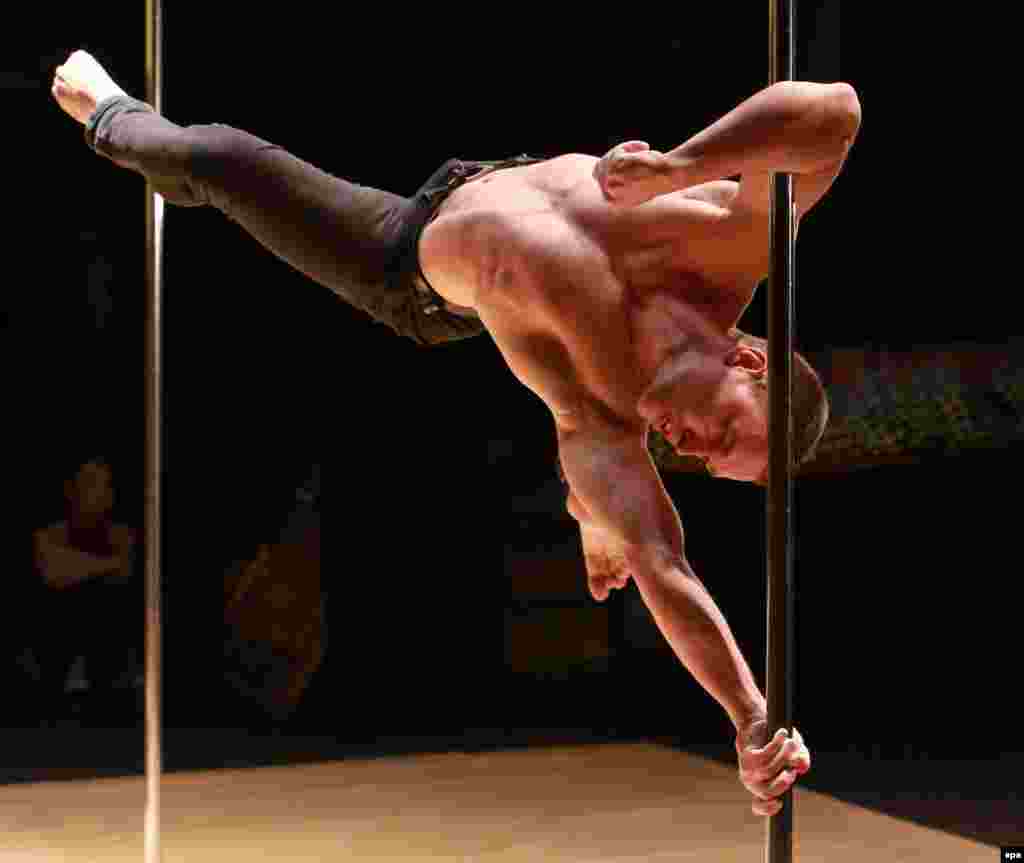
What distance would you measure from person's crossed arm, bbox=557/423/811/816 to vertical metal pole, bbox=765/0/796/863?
60 millimetres

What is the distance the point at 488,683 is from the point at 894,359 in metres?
1.89

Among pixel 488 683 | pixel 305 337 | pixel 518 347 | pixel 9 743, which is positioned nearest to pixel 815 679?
pixel 488 683

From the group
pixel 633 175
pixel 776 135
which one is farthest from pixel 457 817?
pixel 776 135

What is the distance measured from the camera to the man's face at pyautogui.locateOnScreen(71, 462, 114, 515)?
516cm

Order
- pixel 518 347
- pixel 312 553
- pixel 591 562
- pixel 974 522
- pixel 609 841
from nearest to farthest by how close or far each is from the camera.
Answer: pixel 518 347
pixel 591 562
pixel 609 841
pixel 974 522
pixel 312 553

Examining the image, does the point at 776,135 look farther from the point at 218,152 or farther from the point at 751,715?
the point at 218,152

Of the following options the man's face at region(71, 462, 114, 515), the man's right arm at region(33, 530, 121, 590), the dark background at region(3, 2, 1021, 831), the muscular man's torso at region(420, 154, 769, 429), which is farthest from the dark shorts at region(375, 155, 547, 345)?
the man's right arm at region(33, 530, 121, 590)

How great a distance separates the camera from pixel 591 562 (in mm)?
2641

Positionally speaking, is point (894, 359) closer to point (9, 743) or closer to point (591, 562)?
point (591, 562)

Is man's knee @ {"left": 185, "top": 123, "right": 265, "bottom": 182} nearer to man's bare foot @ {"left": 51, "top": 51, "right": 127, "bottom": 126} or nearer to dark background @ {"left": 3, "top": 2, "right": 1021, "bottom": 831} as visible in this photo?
man's bare foot @ {"left": 51, "top": 51, "right": 127, "bottom": 126}

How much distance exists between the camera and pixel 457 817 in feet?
14.3

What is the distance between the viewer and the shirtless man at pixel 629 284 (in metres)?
2.17

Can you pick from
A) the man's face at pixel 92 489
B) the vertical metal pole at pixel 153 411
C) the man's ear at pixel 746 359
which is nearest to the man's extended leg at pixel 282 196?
the vertical metal pole at pixel 153 411

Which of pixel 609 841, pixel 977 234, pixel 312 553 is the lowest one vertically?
pixel 609 841
